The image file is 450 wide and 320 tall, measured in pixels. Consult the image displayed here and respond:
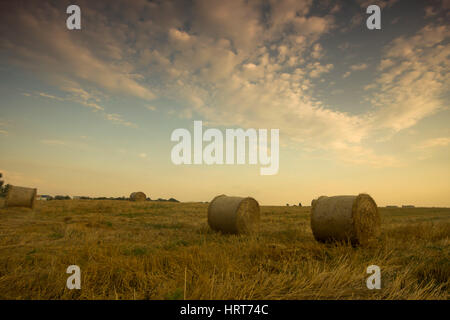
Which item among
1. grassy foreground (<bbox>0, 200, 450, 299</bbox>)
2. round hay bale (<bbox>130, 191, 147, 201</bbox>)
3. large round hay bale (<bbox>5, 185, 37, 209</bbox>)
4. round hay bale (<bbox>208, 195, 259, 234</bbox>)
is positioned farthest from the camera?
round hay bale (<bbox>130, 191, 147, 201</bbox>)

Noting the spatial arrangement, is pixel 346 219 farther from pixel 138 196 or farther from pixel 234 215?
pixel 138 196

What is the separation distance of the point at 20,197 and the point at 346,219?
2189 cm

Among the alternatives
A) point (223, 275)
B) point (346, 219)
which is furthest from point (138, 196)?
point (223, 275)

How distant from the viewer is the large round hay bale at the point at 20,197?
1911cm

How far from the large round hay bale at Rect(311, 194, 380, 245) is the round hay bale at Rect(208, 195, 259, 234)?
314cm

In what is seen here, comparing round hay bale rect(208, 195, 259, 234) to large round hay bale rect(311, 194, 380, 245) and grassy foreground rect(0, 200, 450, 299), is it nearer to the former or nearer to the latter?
large round hay bale rect(311, 194, 380, 245)

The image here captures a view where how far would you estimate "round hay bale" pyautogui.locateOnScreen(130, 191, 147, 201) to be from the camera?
115ft

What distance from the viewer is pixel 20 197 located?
19.4m

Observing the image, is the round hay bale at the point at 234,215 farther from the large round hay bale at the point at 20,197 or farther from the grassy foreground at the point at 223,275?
the large round hay bale at the point at 20,197

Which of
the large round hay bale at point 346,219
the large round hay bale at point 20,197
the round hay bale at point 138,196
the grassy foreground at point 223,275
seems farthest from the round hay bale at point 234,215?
the round hay bale at point 138,196

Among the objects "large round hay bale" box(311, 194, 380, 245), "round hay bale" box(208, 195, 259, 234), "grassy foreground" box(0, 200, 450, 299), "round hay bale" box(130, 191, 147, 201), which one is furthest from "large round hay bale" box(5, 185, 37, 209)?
"large round hay bale" box(311, 194, 380, 245)
